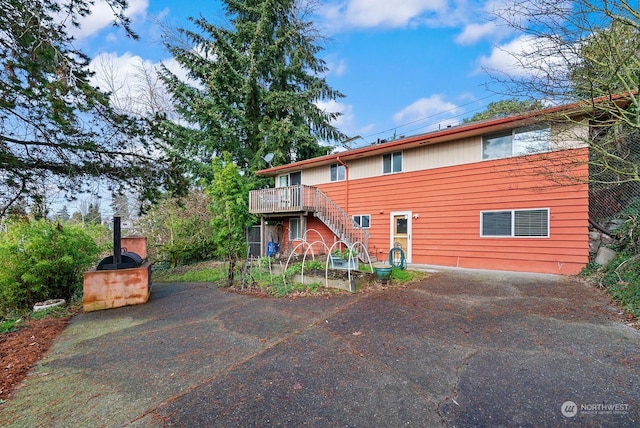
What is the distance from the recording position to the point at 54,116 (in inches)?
119

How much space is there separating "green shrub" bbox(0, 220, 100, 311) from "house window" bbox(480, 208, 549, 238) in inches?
442

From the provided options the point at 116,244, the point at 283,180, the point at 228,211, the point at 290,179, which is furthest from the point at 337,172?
the point at 116,244

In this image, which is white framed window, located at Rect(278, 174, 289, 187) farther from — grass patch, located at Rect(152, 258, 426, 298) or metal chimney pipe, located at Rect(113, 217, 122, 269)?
metal chimney pipe, located at Rect(113, 217, 122, 269)

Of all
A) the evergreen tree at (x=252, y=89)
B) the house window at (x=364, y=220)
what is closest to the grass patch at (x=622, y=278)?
the house window at (x=364, y=220)

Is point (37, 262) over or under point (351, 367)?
over

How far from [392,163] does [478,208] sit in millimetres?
3457

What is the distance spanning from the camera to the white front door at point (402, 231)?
33.1 ft

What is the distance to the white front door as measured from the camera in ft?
33.1

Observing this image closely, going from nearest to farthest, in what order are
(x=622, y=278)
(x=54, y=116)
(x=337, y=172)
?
(x=54, y=116)
(x=622, y=278)
(x=337, y=172)

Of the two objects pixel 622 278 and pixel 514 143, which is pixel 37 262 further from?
pixel 622 278

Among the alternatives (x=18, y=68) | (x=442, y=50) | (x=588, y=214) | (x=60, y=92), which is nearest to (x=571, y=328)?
(x=588, y=214)

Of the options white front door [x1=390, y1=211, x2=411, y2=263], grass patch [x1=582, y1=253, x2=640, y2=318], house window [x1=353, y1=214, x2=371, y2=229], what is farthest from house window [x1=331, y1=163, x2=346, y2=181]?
grass patch [x1=582, y1=253, x2=640, y2=318]

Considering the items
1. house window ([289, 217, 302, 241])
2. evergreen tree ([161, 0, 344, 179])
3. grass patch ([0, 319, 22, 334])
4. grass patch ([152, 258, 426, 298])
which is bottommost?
grass patch ([0, 319, 22, 334])

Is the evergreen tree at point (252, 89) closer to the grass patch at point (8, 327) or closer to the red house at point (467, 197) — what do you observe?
the red house at point (467, 197)
